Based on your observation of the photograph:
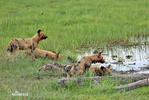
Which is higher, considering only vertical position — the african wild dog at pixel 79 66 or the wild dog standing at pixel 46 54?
the wild dog standing at pixel 46 54

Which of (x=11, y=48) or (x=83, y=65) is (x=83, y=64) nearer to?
(x=83, y=65)

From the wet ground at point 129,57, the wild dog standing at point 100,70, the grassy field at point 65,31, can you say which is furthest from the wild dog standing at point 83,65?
the wet ground at point 129,57

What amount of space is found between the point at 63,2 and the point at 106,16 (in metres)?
3.21

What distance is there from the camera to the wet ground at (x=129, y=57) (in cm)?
1058

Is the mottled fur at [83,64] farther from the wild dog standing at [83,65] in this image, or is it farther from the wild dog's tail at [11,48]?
the wild dog's tail at [11,48]

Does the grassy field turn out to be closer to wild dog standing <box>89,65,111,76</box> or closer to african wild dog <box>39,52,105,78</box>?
african wild dog <box>39,52,105,78</box>

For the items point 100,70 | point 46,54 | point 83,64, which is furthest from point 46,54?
point 100,70

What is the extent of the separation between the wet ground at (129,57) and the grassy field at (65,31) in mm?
701

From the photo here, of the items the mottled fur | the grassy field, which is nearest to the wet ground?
the grassy field

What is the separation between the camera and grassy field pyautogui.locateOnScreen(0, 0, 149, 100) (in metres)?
7.67

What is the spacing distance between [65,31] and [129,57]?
3.53 meters

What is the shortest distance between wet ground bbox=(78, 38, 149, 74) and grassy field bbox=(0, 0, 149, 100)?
0.70m

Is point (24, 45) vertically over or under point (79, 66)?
over

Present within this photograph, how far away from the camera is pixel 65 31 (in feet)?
48.1
